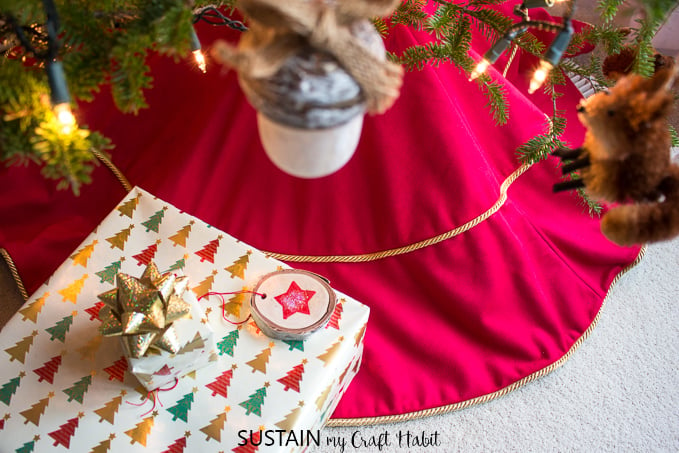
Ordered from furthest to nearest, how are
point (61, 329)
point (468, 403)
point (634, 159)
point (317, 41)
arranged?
1. point (468, 403)
2. point (61, 329)
3. point (634, 159)
4. point (317, 41)

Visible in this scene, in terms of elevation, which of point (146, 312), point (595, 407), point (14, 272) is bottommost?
point (595, 407)

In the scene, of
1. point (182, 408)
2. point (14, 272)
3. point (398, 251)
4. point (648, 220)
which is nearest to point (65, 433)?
point (182, 408)

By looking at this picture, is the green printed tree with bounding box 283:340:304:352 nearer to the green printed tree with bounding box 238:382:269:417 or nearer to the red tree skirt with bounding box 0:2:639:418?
the green printed tree with bounding box 238:382:269:417

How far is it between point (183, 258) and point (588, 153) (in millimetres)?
609

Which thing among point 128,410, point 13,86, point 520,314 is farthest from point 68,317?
point 520,314

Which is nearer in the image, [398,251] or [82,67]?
[82,67]

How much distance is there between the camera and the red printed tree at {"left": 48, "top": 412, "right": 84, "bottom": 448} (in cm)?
66

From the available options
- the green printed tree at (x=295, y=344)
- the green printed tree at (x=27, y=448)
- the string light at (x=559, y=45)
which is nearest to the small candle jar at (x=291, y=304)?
the green printed tree at (x=295, y=344)

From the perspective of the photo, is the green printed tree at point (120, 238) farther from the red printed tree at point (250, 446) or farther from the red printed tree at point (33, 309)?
the red printed tree at point (250, 446)

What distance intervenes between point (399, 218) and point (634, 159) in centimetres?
55

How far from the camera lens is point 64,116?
1.59ft

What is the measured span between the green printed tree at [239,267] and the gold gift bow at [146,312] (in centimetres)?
13

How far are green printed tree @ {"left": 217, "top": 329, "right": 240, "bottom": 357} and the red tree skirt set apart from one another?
32cm

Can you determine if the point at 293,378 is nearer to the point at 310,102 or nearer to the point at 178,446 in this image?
the point at 178,446
